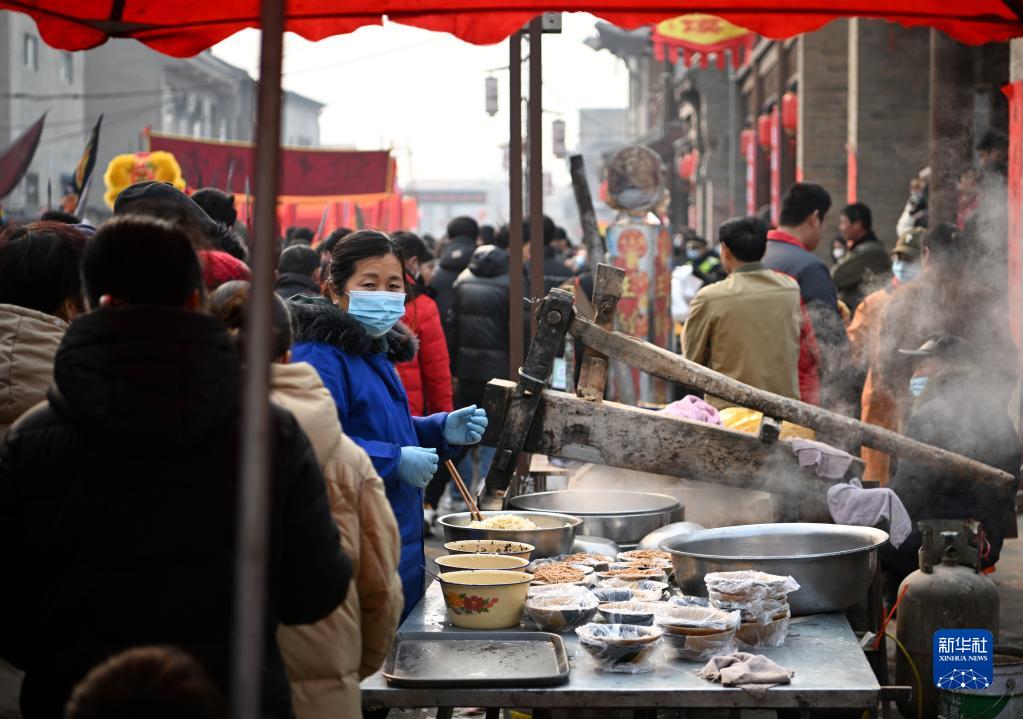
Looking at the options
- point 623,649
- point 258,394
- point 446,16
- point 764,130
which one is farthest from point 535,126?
point 764,130

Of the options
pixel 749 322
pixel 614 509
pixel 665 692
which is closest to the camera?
pixel 665 692

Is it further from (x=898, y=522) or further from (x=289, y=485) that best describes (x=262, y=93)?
(x=898, y=522)

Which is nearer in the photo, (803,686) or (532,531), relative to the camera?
(803,686)

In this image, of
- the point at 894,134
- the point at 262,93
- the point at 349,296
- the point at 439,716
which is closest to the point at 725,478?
the point at 439,716

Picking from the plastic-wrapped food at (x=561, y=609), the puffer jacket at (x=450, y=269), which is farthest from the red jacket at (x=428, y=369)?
the plastic-wrapped food at (x=561, y=609)

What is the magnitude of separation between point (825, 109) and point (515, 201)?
10828 millimetres

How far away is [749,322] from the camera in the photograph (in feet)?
18.9

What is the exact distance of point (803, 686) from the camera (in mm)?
2723

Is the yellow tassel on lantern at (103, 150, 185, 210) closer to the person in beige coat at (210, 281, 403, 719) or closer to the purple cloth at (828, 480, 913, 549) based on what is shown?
the purple cloth at (828, 480, 913, 549)

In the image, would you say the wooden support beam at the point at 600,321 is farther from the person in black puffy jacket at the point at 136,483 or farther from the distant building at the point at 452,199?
the distant building at the point at 452,199

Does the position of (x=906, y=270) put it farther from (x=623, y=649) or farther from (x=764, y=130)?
(x=764, y=130)

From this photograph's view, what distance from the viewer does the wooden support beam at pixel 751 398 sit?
14.9ft

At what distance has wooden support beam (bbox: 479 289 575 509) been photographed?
445 centimetres

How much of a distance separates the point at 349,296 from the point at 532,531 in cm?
101
